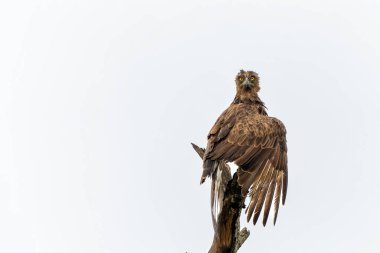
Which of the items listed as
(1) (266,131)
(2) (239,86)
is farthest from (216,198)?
(2) (239,86)

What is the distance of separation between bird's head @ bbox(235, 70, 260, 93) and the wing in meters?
1.92

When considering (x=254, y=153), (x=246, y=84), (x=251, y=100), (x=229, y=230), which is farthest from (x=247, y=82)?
(x=229, y=230)

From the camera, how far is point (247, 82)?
15008mm

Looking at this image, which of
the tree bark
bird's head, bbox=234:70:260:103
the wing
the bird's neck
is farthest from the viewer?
bird's head, bbox=234:70:260:103

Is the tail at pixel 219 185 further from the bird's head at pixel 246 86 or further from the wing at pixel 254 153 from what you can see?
the bird's head at pixel 246 86

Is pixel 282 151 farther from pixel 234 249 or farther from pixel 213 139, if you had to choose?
pixel 234 249

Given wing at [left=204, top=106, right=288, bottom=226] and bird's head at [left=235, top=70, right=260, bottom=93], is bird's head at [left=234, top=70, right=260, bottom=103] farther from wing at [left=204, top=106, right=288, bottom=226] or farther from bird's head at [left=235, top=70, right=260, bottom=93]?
wing at [left=204, top=106, right=288, bottom=226]

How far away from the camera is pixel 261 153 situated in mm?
11953

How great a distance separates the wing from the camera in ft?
35.6

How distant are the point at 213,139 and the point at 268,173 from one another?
4.44 feet

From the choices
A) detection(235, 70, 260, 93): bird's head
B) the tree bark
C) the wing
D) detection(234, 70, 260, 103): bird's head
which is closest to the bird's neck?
detection(234, 70, 260, 103): bird's head

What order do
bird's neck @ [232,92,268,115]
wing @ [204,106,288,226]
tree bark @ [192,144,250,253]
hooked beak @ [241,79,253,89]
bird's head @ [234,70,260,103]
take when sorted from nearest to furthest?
tree bark @ [192,144,250,253]
wing @ [204,106,288,226]
bird's neck @ [232,92,268,115]
bird's head @ [234,70,260,103]
hooked beak @ [241,79,253,89]

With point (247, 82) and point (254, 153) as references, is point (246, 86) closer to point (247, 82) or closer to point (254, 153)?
point (247, 82)

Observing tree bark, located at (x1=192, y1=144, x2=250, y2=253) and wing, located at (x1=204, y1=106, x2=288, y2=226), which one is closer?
tree bark, located at (x1=192, y1=144, x2=250, y2=253)
